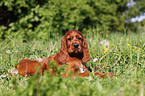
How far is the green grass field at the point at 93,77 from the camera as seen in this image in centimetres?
170

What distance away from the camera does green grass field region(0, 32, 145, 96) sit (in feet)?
5.58

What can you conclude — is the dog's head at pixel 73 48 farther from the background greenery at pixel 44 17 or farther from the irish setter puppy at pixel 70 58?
the background greenery at pixel 44 17

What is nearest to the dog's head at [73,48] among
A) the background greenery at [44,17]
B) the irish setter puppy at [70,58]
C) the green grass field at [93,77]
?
the irish setter puppy at [70,58]

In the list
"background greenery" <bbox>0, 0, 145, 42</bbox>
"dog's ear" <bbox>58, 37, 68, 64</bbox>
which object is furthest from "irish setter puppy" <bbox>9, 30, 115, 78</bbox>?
"background greenery" <bbox>0, 0, 145, 42</bbox>

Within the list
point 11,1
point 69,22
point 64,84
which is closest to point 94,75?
point 64,84

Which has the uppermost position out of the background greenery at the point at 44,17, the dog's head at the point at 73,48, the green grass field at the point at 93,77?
the background greenery at the point at 44,17

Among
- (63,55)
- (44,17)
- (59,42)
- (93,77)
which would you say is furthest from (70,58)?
(44,17)

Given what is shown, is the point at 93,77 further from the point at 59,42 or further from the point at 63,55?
the point at 59,42

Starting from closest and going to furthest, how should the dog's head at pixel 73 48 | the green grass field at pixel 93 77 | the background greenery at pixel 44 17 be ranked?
the green grass field at pixel 93 77 < the dog's head at pixel 73 48 < the background greenery at pixel 44 17

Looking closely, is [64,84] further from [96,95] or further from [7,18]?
[7,18]

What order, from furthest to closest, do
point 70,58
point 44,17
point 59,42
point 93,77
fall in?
point 44,17, point 59,42, point 70,58, point 93,77

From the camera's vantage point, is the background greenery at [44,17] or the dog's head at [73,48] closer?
the dog's head at [73,48]

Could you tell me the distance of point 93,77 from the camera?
3010mm

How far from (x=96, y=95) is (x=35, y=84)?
0.66 m
